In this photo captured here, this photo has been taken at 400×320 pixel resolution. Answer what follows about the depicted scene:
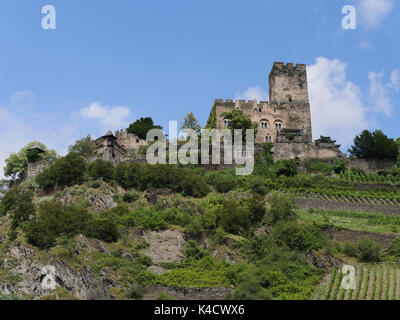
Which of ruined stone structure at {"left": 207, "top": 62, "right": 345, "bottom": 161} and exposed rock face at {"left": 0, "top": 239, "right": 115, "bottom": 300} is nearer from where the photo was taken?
exposed rock face at {"left": 0, "top": 239, "right": 115, "bottom": 300}

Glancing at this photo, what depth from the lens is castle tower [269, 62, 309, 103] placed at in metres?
65.1

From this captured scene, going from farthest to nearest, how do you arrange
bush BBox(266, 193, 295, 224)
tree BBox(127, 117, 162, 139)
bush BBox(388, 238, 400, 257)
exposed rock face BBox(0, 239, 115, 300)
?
tree BBox(127, 117, 162, 139) < bush BBox(266, 193, 295, 224) < bush BBox(388, 238, 400, 257) < exposed rock face BBox(0, 239, 115, 300)

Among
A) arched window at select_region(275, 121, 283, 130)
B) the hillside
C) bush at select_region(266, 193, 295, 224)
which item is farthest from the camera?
arched window at select_region(275, 121, 283, 130)

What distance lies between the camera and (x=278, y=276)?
31953mm

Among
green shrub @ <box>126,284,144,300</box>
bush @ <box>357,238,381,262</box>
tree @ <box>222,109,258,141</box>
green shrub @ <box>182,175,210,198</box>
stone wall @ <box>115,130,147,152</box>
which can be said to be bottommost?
green shrub @ <box>126,284,144,300</box>

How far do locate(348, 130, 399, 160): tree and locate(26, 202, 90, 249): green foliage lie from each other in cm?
3101

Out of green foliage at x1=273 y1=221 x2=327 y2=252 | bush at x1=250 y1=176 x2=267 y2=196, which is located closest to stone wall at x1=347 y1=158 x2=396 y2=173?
bush at x1=250 y1=176 x2=267 y2=196

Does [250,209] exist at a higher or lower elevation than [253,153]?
lower

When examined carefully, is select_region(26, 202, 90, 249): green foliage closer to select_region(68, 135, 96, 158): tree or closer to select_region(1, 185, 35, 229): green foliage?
select_region(1, 185, 35, 229): green foliage

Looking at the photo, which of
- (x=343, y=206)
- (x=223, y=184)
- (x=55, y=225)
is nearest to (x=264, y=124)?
(x=223, y=184)
